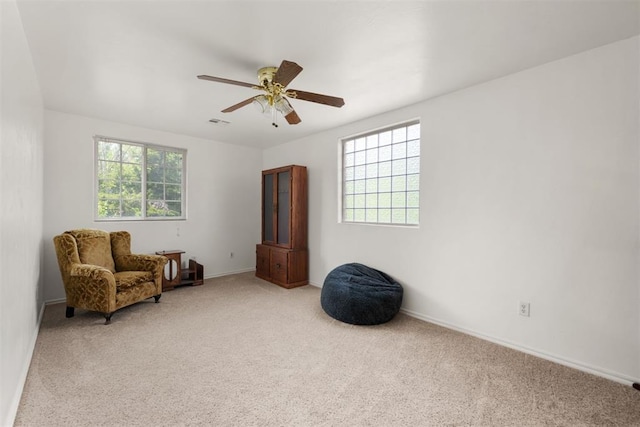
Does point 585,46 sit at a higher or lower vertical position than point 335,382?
higher

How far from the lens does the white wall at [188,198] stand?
12.4ft

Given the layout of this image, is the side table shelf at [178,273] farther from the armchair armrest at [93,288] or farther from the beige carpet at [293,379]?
the armchair armrest at [93,288]

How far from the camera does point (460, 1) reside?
1734mm

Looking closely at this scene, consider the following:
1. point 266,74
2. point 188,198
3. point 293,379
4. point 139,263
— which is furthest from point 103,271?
point 266,74

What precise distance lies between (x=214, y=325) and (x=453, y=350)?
2310 millimetres

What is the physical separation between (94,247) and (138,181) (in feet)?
4.38

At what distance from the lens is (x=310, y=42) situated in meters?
2.15

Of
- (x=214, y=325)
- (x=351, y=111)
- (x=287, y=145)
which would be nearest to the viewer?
(x=214, y=325)

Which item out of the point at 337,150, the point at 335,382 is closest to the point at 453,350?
the point at 335,382

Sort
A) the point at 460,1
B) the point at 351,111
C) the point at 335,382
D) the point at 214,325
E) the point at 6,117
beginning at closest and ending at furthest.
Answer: the point at 6,117
the point at 460,1
the point at 335,382
the point at 214,325
the point at 351,111

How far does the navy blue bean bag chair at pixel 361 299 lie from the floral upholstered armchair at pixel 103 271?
7.03 feet

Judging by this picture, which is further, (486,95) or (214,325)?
(214,325)

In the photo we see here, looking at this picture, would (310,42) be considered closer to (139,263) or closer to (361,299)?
(361,299)

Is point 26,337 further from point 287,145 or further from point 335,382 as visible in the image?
A: point 287,145
